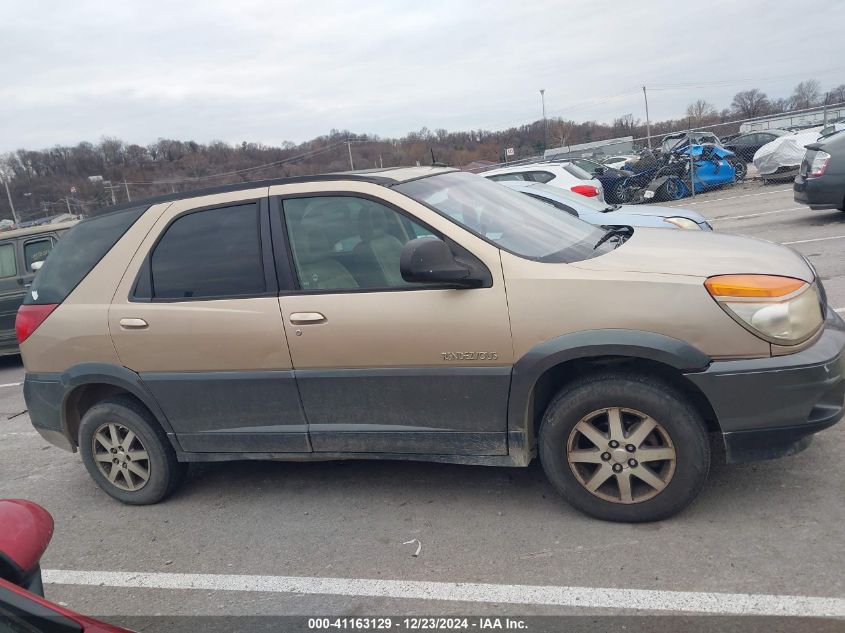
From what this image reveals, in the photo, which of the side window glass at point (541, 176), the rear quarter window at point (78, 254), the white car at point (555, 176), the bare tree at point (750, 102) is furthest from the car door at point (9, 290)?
the bare tree at point (750, 102)

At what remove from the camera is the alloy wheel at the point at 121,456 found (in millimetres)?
4402

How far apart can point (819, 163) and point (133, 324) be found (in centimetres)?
1005

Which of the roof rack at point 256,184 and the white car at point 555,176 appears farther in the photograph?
the white car at point 555,176

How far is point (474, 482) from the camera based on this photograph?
4113 millimetres

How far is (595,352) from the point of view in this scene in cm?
321

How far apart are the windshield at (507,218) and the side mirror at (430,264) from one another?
31 centimetres

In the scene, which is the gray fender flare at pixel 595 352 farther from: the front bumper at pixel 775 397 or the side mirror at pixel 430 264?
the side mirror at pixel 430 264

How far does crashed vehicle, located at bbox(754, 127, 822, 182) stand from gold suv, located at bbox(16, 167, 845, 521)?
15.7 metres

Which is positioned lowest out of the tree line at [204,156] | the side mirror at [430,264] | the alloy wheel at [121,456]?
the alloy wheel at [121,456]

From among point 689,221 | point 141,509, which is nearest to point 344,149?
point 689,221

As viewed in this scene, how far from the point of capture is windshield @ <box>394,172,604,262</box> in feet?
12.0

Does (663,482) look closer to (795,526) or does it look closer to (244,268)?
(795,526)

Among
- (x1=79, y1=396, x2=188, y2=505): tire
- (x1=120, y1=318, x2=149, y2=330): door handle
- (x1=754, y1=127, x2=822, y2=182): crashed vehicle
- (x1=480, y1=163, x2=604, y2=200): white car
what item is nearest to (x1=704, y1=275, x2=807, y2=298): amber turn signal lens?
(x1=120, y1=318, x2=149, y2=330): door handle

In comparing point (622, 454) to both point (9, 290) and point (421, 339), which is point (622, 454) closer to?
point (421, 339)
